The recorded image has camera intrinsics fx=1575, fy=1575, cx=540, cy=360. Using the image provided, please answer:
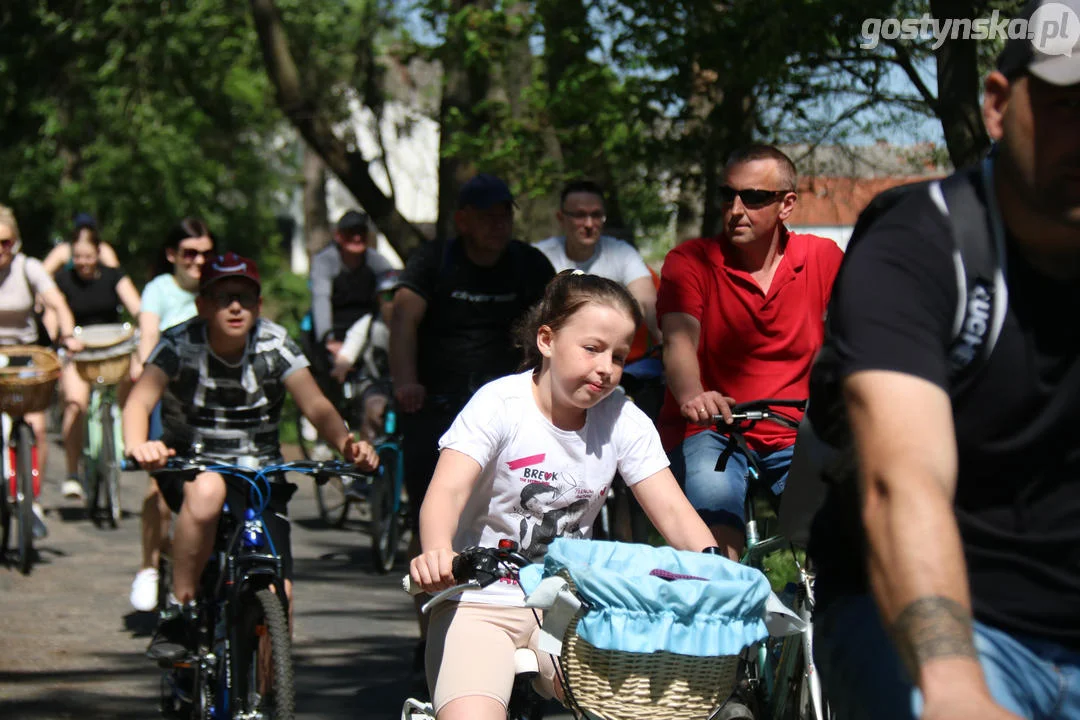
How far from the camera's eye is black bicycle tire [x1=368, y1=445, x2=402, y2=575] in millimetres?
10477

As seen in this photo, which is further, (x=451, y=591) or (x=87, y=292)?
(x=87, y=292)

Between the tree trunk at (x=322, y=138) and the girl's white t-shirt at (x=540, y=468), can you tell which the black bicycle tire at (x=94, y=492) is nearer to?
the tree trunk at (x=322, y=138)

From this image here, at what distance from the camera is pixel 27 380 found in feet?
32.6

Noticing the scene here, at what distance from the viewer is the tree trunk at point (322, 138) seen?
1638cm

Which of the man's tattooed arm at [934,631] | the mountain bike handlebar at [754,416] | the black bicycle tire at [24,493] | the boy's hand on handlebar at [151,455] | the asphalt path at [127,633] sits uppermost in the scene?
the man's tattooed arm at [934,631]

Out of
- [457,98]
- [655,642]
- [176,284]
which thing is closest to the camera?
[655,642]

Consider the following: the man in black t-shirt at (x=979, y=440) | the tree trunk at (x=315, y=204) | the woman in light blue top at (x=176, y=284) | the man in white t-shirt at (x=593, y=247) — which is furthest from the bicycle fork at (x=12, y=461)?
the tree trunk at (x=315, y=204)

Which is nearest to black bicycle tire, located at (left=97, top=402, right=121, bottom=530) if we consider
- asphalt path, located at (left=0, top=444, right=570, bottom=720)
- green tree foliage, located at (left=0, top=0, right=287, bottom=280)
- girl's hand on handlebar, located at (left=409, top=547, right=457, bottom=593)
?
asphalt path, located at (left=0, top=444, right=570, bottom=720)

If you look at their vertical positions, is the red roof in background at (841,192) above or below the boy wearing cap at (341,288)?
above

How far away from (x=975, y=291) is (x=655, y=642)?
3.51 ft

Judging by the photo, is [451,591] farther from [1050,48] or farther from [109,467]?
[109,467]

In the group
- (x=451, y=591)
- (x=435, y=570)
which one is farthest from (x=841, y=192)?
(x=435, y=570)

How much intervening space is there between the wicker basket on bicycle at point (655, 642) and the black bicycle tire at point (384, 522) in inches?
292

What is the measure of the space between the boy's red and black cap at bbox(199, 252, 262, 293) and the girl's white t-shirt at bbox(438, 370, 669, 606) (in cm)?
216
